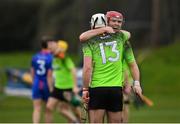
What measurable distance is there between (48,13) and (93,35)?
37.6 meters

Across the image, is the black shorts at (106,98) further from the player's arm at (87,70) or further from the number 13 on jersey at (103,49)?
the number 13 on jersey at (103,49)

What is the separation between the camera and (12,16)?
5578cm

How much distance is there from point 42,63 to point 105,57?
652cm

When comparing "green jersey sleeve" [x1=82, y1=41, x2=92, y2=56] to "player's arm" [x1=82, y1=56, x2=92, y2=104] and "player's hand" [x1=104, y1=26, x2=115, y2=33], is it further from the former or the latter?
"player's hand" [x1=104, y1=26, x2=115, y2=33]

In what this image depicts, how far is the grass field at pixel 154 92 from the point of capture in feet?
80.6

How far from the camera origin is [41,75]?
19.9 m

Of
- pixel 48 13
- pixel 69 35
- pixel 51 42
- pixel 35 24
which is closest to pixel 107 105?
pixel 51 42

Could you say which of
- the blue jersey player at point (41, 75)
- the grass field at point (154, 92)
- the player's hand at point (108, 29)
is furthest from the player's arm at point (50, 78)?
the player's hand at point (108, 29)

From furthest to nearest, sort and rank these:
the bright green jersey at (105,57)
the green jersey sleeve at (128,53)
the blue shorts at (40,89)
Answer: the blue shorts at (40,89)
the green jersey sleeve at (128,53)
the bright green jersey at (105,57)

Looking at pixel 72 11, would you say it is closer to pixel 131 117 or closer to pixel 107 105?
pixel 131 117

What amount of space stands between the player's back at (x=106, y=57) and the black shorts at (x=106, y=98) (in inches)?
3.2

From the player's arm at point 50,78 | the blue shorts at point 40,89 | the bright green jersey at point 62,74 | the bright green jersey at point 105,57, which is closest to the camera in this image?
the bright green jersey at point 105,57

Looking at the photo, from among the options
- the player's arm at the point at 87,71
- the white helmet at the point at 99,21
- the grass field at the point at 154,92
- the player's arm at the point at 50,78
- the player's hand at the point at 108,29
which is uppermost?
the white helmet at the point at 99,21

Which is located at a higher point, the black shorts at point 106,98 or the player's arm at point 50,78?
the black shorts at point 106,98
